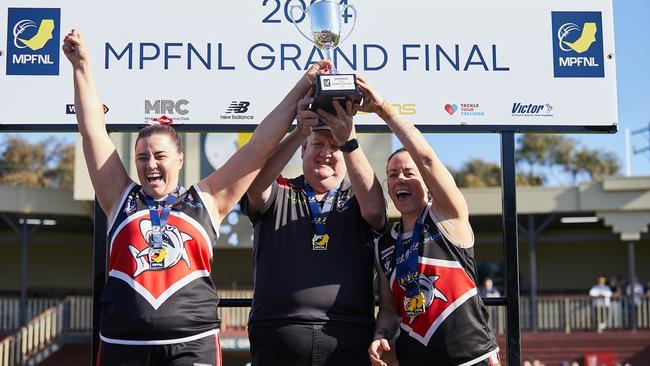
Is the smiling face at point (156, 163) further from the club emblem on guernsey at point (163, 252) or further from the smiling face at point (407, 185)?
the smiling face at point (407, 185)

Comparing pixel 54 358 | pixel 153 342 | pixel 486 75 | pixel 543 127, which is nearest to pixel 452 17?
pixel 486 75

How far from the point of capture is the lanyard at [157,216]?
11.2 ft

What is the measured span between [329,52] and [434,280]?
1223mm

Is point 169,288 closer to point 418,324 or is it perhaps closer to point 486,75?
point 418,324

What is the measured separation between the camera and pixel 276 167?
3.78 m

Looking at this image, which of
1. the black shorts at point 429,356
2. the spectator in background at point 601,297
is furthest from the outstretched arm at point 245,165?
the spectator in background at point 601,297

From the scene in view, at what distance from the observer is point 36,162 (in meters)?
42.3

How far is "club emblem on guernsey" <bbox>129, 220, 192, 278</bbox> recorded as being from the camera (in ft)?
11.1

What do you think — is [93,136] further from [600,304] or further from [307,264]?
[600,304]

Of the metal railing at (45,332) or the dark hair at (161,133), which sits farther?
the metal railing at (45,332)

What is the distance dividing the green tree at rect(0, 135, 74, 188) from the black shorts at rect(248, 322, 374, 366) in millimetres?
39514

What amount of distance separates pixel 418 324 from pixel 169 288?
1093mm

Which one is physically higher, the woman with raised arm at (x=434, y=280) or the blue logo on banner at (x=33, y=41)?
the blue logo on banner at (x=33, y=41)

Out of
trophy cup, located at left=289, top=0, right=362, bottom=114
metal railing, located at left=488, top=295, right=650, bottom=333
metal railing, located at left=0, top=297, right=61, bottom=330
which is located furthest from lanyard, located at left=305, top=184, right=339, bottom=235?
metal railing, located at left=0, top=297, right=61, bottom=330
